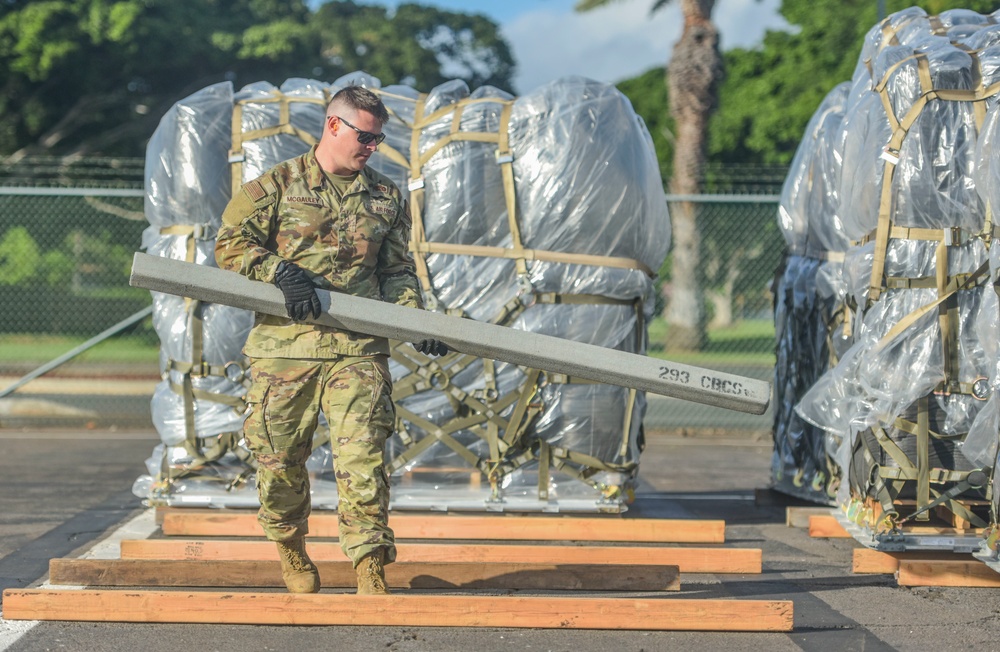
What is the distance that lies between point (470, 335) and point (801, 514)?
3372 millimetres

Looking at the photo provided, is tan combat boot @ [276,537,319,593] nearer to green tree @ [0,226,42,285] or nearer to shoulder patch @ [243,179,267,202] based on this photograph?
shoulder patch @ [243,179,267,202]

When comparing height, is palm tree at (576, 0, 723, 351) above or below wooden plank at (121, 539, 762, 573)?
above

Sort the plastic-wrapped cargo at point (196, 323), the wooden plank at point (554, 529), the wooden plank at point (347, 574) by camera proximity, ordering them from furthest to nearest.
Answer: the plastic-wrapped cargo at point (196, 323), the wooden plank at point (554, 529), the wooden plank at point (347, 574)

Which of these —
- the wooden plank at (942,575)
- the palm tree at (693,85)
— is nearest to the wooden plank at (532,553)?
→ the wooden plank at (942,575)

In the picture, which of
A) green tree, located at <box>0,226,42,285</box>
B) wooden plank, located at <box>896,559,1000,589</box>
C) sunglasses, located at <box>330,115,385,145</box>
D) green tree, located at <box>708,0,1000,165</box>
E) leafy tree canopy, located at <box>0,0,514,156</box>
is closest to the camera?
sunglasses, located at <box>330,115,385,145</box>

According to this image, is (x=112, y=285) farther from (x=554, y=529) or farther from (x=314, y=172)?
(x=314, y=172)

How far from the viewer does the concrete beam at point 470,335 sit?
5.02m

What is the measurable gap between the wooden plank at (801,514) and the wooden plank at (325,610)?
9.32 ft

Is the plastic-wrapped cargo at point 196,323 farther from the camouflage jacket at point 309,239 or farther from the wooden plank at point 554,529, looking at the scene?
the camouflage jacket at point 309,239

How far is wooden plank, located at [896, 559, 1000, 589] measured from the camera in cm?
601

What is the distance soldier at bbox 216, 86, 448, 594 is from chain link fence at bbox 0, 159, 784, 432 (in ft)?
24.7

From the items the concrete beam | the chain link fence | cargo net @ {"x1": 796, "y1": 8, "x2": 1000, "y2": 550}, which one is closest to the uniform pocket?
the concrete beam

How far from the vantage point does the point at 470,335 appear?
17.0ft

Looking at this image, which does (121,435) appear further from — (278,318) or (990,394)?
(990,394)
